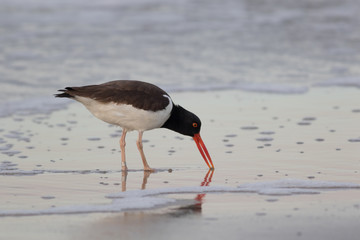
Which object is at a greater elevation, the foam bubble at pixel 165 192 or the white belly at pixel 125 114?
the white belly at pixel 125 114

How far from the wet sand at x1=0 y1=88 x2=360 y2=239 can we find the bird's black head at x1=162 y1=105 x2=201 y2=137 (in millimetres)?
236

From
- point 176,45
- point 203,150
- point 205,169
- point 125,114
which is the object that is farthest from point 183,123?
point 176,45

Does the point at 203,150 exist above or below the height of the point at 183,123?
below

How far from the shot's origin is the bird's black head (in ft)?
25.8

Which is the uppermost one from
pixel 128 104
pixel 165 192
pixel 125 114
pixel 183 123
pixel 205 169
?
pixel 128 104

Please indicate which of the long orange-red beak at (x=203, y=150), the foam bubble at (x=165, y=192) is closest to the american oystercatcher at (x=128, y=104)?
the long orange-red beak at (x=203, y=150)

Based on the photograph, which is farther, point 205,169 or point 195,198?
point 205,169

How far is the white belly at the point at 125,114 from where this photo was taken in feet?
24.4

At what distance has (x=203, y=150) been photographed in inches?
300

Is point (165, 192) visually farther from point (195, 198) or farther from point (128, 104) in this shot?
point (128, 104)

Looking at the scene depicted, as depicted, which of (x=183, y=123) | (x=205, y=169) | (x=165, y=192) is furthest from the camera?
(x=183, y=123)

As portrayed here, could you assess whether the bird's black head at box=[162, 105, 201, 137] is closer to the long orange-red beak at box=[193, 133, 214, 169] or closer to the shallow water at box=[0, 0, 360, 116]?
the long orange-red beak at box=[193, 133, 214, 169]

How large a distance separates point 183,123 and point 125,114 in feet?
2.39

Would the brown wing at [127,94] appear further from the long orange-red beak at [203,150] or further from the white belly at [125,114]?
the long orange-red beak at [203,150]
